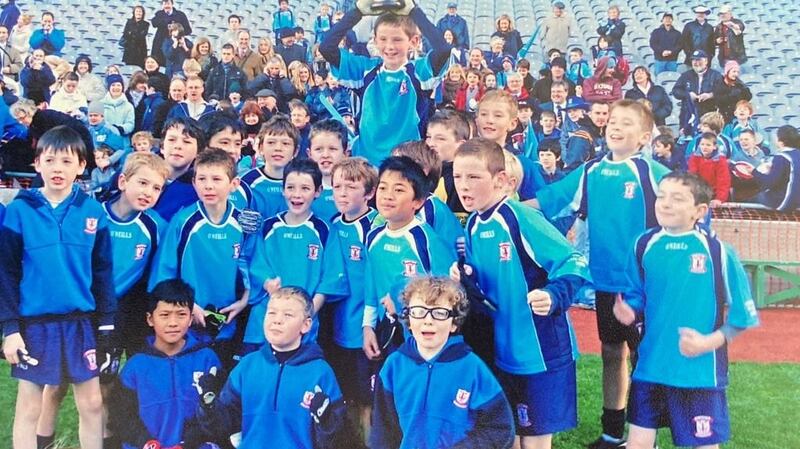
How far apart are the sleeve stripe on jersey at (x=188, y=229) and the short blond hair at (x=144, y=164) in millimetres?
181

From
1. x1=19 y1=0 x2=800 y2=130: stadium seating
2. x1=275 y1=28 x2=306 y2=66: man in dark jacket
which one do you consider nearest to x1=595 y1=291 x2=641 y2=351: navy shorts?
x1=19 y1=0 x2=800 y2=130: stadium seating

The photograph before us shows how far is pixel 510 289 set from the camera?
2.58 metres

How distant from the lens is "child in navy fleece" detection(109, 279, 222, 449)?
2.97m

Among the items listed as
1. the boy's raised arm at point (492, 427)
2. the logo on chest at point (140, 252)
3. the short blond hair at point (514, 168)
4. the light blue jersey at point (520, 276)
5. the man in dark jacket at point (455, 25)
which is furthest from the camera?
the man in dark jacket at point (455, 25)

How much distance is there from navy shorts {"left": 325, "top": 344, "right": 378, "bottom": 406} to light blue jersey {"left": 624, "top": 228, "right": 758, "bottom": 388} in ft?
2.95

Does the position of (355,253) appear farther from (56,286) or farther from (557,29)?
(557,29)

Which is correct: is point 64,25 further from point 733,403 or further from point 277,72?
point 733,403

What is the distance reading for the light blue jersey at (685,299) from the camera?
2.54 m

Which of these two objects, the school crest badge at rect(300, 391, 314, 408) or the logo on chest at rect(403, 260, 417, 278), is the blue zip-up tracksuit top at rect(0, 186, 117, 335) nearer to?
the school crest badge at rect(300, 391, 314, 408)

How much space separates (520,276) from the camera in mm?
2566

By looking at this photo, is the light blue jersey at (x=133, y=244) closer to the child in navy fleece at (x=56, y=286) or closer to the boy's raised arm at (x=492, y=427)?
the child in navy fleece at (x=56, y=286)

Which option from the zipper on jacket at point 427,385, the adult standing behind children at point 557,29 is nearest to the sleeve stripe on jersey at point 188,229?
the zipper on jacket at point 427,385

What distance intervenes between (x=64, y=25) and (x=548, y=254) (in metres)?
2.23

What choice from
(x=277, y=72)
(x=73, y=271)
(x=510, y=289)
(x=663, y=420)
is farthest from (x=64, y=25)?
(x=663, y=420)
